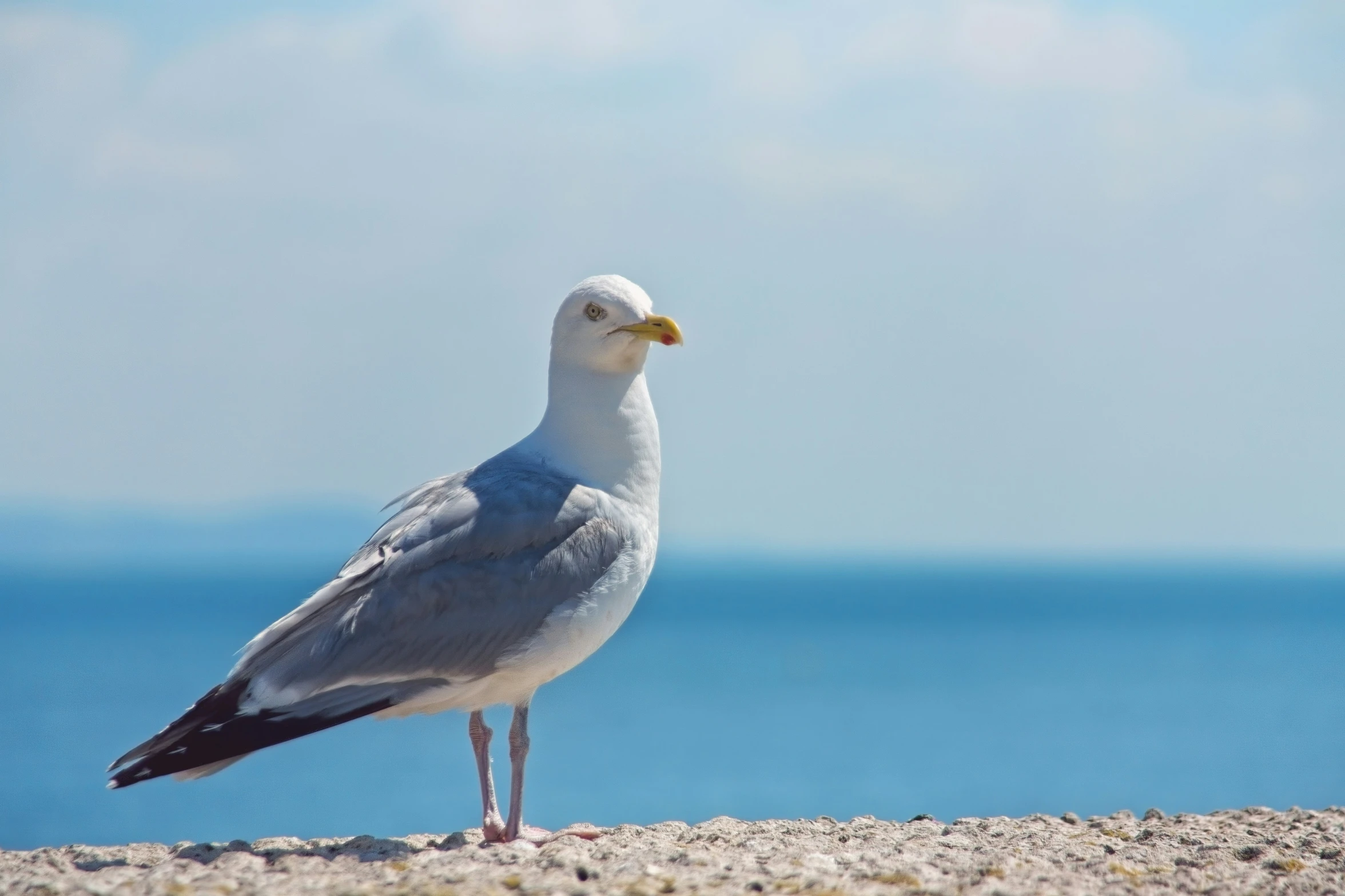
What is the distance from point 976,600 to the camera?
17662cm

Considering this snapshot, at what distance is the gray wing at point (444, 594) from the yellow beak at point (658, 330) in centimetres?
90

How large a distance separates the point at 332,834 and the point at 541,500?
27.5m

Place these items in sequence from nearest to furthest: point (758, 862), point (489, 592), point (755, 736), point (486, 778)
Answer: point (758, 862)
point (489, 592)
point (486, 778)
point (755, 736)

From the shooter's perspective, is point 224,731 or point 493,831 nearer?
point 224,731

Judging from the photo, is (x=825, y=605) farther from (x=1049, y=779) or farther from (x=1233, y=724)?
(x=1049, y=779)

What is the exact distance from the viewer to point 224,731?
607cm

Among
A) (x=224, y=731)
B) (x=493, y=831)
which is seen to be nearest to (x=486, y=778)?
(x=493, y=831)

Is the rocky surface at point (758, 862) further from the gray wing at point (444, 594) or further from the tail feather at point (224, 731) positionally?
the gray wing at point (444, 594)

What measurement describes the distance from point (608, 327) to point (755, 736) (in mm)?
45967

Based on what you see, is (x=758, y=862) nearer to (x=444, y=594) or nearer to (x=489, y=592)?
(x=489, y=592)

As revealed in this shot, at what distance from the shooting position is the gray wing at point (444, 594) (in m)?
6.25

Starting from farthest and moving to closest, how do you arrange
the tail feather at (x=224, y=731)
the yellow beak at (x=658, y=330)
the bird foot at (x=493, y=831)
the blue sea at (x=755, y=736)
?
the blue sea at (x=755, y=736) → the yellow beak at (x=658, y=330) → the bird foot at (x=493, y=831) → the tail feather at (x=224, y=731)

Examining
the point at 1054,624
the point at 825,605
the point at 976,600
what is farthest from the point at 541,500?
the point at 976,600

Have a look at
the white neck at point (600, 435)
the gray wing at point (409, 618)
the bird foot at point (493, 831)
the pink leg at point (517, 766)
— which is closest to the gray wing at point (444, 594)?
the gray wing at point (409, 618)
